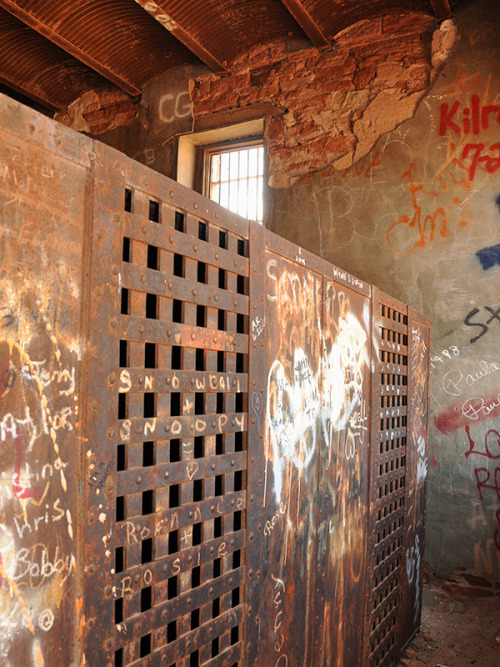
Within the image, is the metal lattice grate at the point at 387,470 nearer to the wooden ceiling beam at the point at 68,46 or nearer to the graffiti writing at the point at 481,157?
the graffiti writing at the point at 481,157

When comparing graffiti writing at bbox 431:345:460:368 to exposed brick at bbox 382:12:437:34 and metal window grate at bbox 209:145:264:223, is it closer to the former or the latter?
metal window grate at bbox 209:145:264:223

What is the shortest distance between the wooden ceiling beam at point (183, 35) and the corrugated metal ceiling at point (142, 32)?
0.4 inches

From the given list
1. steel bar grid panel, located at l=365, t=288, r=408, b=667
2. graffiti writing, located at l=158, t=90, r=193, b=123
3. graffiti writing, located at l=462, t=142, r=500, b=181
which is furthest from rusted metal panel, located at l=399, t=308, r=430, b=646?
graffiti writing, located at l=158, t=90, r=193, b=123

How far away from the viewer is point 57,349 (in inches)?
51.3

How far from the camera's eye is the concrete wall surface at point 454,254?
206 inches

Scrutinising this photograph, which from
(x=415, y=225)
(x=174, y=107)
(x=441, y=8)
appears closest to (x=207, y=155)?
(x=174, y=107)

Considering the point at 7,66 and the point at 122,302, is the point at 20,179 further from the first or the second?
the point at 7,66

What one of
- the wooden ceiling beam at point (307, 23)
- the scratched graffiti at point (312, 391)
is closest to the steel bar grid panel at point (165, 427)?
the scratched graffiti at point (312, 391)

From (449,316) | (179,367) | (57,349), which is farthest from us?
(449,316)

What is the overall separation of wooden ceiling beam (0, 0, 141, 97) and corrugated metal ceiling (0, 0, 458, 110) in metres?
0.01

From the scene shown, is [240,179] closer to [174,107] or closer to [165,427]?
[174,107]

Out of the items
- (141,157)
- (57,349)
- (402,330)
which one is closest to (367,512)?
(402,330)

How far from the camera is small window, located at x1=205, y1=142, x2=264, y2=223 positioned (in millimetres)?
6809

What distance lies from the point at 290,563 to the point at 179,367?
46.0 inches
